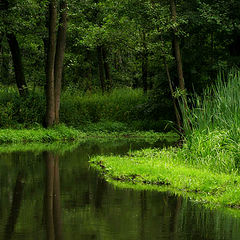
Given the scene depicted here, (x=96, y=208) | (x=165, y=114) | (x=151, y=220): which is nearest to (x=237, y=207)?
(x=151, y=220)

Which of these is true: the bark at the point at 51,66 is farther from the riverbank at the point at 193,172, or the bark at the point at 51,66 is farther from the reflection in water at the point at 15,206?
the reflection in water at the point at 15,206

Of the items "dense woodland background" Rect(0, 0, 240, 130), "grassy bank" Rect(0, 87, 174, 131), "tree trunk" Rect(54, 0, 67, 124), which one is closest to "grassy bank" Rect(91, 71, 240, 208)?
"dense woodland background" Rect(0, 0, 240, 130)

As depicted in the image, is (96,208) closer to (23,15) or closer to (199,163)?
(199,163)

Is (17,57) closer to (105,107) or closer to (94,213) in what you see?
(105,107)

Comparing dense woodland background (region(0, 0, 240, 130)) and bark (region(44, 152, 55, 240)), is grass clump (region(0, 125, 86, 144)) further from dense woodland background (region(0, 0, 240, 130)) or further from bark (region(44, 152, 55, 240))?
bark (region(44, 152, 55, 240))

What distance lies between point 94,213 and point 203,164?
4.19 meters

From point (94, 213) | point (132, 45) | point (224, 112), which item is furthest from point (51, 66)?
point (94, 213)

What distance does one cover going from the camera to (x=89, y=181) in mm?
10781

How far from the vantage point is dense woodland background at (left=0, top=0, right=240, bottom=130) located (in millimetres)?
21016

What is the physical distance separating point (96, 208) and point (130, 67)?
1317 inches

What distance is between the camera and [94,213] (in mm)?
7688

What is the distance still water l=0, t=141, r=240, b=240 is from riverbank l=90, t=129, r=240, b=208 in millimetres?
507

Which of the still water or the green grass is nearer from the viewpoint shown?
the still water

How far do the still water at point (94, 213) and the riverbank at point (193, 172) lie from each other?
51 centimetres
